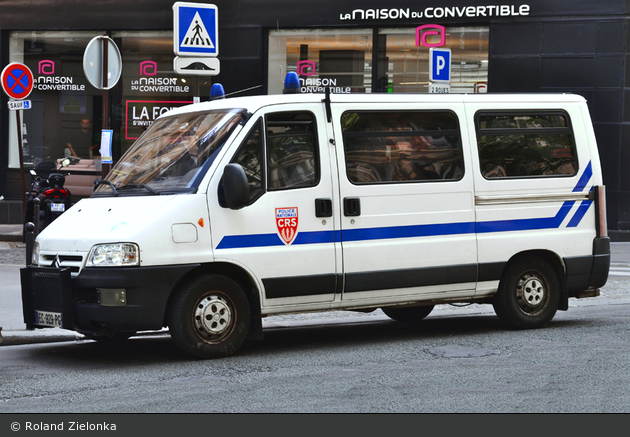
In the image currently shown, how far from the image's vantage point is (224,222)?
292 inches

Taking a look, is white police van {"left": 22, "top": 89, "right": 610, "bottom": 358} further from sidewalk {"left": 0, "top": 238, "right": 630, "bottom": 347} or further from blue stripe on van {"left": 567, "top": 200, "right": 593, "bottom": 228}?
sidewalk {"left": 0, "top": 238, "right": 630, "bottom": 347}

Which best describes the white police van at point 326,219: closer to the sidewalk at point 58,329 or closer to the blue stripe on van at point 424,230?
the blue stripe on van at point 424,230

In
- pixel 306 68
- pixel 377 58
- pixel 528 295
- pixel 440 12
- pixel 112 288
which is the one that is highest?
pixel 440 12

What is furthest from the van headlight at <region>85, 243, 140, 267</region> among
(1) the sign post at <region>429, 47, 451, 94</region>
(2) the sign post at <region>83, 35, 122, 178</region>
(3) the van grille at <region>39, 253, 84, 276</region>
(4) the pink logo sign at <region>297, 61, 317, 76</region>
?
(4) the pink logo sign at <region>297, 61, 317, 76</region>

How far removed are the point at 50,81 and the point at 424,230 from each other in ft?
47.0

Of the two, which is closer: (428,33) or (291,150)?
(291,150)

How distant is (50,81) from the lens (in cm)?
2053

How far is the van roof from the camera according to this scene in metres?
7.76

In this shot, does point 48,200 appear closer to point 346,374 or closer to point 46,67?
point 46,67

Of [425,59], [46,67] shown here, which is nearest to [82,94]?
[46,67]
